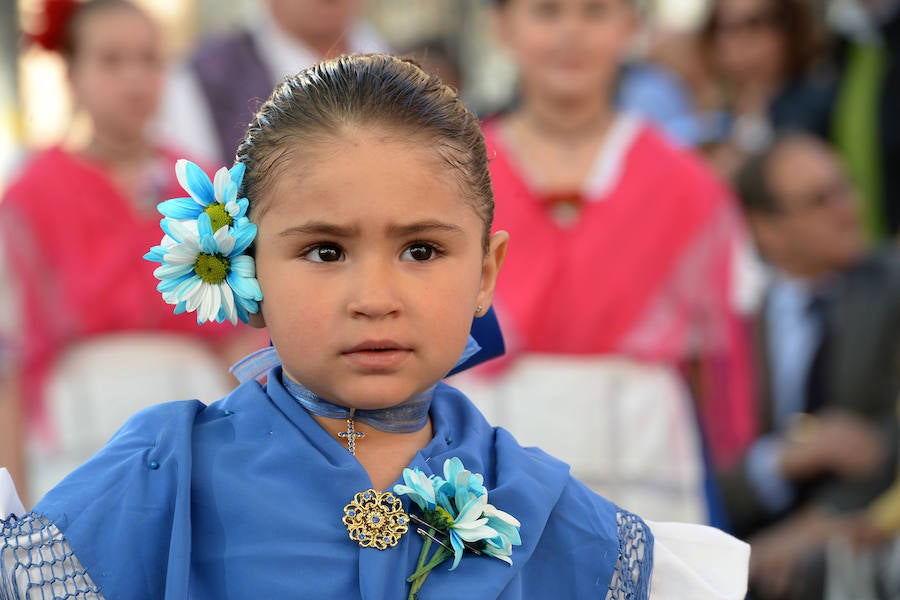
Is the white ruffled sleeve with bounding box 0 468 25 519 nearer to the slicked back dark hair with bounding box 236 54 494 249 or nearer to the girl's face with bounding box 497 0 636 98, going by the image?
the slicked back dark hair with bounding box 236 54 494 249

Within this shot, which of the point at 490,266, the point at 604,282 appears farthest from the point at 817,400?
the point at 490,266

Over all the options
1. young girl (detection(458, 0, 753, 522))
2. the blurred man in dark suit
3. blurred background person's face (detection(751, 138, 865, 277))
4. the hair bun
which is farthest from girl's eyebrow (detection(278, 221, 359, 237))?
blurred background person's face (detection(751, 138, 865, 277))

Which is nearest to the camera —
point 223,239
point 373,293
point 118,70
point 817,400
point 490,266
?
point 373,293

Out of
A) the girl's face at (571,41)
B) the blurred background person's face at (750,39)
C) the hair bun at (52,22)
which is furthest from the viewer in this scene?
the blurred background person's face at (750,39)

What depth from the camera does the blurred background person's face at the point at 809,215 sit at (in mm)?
5039

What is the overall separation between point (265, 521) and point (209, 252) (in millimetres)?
383

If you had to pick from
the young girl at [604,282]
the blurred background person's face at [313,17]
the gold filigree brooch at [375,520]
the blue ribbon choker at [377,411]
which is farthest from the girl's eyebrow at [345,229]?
the blurred background person's face at [313,17]

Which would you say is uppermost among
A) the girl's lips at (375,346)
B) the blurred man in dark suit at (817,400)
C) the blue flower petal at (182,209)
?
the blue flower petal at (182,209)

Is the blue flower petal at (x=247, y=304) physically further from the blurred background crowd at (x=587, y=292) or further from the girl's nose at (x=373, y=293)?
the blurred background crowd at (x=587, y=292)

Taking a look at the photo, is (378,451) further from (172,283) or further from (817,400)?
(817,400)

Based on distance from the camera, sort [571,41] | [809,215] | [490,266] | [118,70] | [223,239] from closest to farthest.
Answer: [223,239]
[490,266]
[571,41]
[118,70]
[809,215]

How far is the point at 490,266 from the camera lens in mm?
2244

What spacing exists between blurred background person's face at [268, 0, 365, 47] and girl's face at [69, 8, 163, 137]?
17.3 inches

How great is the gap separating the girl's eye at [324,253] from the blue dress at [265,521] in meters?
0.21
